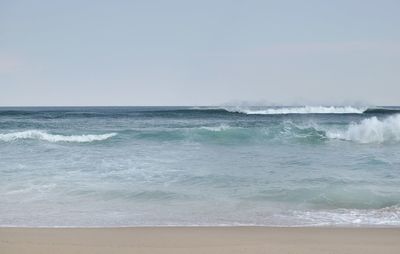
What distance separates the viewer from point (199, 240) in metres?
5.73

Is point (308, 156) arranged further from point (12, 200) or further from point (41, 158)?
point (12, 200)

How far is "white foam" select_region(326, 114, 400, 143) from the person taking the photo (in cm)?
1998

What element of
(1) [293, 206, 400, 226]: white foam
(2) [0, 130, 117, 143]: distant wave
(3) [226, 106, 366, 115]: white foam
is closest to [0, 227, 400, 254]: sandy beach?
(1) [293, 206, 400, 226]: white foam

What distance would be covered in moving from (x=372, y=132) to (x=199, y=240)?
16765 millimetres

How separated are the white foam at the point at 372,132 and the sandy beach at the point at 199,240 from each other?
14.6 meters

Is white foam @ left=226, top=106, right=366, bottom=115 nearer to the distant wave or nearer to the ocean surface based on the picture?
the distant wave

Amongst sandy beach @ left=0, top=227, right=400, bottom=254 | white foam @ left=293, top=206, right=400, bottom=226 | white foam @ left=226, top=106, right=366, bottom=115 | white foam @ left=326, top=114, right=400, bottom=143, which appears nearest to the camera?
sandy beach @ left=0, top=227, right=400, bottom=254

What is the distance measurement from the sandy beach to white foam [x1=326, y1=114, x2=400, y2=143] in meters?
14.6

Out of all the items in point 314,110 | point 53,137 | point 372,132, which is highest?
point 314,110

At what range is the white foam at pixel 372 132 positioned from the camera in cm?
1998

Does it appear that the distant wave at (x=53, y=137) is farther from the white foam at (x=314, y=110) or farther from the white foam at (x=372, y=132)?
the white foam at (x=314, y=110)

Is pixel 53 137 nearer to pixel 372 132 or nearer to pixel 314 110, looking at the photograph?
pixel 372 132

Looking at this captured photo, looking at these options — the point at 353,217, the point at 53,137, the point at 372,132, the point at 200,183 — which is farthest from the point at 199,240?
the point at 372,132

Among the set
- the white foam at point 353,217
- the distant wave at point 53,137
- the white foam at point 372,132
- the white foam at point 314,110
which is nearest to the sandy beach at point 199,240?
the white foam at point 353,217
